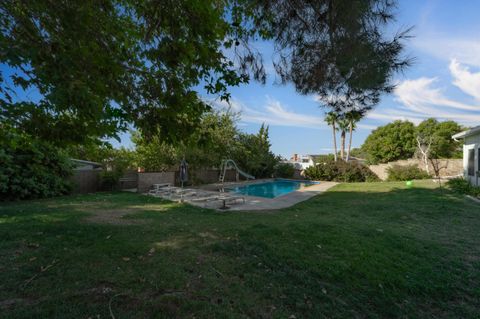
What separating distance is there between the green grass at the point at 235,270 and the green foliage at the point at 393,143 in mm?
28430

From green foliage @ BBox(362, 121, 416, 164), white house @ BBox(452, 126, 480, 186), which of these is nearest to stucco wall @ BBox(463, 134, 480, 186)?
white house @ BBox(452, 126, 480, 186)

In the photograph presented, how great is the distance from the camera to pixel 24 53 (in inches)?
83.1

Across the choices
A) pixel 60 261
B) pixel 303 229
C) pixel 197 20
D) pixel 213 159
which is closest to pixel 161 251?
pixel 60 261

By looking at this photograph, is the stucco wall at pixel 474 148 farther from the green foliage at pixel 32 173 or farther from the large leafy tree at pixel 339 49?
the green foliage at pixel 32 173

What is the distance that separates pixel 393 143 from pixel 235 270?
33.6 meters

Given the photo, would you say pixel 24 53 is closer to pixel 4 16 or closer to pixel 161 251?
pixel 4 16

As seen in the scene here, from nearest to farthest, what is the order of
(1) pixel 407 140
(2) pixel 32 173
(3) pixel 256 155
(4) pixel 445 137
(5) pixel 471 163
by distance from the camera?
(2) pixel 32 173
(5) pixel 471 163
(3) pixel 256 155
(4) pixel 445 137
(1) pixel 407 140

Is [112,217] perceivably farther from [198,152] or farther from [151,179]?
[198,152]

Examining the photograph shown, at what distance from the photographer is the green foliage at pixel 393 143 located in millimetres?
30141

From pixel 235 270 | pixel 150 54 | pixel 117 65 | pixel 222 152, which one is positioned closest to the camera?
pixel 117 65

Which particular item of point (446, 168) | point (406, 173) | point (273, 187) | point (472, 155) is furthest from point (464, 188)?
point (446, 168)

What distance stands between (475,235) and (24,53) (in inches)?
306

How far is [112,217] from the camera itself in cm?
654

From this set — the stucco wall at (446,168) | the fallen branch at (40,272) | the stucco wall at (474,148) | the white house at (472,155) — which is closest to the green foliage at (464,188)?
the stucco wall at (474,148)
